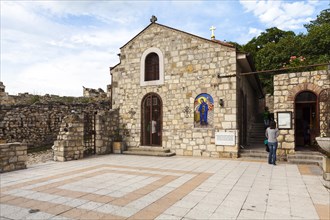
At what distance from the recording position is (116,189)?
544 centimetres

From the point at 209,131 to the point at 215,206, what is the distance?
6.21 metres

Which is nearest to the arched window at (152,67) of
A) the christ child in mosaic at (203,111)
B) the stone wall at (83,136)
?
the christ child in mosaic at (203,111)

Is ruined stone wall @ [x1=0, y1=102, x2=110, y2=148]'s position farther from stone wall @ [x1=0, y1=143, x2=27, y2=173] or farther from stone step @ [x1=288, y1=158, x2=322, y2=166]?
stone step @ [x1=288, y1=158, x2=322, y2=166]

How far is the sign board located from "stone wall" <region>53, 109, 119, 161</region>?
541 cm

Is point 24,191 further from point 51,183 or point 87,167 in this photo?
point 87,167

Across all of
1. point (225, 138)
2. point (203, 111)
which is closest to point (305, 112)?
point (225, 138)

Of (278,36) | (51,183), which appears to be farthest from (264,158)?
(278,36)

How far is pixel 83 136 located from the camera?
10.6m

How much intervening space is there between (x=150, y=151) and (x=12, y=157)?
5586mm

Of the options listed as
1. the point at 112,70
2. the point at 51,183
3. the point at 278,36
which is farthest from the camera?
the point at 278,36

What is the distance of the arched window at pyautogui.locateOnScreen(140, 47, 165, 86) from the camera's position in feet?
38.2

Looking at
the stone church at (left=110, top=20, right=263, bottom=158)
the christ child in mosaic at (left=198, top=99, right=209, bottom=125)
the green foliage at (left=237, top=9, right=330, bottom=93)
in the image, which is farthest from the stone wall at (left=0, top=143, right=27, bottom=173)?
the green foliage at (left=237, top=9, right=330, bottom=93)

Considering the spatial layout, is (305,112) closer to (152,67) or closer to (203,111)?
(203,111)

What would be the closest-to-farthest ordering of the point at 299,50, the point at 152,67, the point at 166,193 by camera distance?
1. the point at 166,193
2. the point at 152,67
3. the point at 299,50
